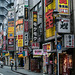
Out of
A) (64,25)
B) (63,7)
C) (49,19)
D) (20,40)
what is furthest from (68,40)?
(20,40)

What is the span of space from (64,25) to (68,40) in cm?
178

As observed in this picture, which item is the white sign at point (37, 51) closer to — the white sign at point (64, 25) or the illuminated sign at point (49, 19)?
the illuminated sign at point (49, 19)

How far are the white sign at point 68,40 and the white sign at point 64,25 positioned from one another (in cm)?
62

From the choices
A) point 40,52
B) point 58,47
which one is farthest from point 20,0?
point 58,47

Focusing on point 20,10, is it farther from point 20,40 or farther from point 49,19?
point 49,19

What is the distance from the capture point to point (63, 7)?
2872 centimetres

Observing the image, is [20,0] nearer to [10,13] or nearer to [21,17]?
[21,17]

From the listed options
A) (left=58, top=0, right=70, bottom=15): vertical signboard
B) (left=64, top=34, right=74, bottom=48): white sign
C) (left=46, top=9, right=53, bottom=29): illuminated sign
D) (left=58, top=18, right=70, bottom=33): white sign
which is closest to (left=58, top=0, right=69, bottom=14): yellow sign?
(left=58, top=0, right=70, bottom=15): vertical signboard

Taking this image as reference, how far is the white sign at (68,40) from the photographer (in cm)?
2710

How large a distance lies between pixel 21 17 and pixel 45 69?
25517 millimetres

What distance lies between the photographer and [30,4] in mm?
53031

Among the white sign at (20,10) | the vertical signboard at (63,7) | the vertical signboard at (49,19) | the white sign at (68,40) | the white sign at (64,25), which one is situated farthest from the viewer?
the white sign at (20,10)

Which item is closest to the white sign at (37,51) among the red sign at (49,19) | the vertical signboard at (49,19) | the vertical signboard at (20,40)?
the vertical signboard at (49,19)

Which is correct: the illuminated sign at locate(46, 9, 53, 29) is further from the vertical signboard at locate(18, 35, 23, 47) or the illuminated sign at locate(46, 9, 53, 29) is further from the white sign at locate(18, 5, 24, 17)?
the white sign at locate(18, 5, 24, 17)
